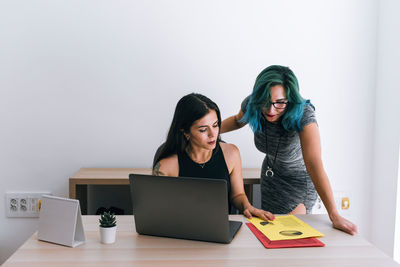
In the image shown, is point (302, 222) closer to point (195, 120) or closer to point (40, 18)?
point (195, 120)

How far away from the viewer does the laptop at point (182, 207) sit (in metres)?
1.17

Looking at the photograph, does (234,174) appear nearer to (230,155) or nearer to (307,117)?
(230,155)

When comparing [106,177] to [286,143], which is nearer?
[286,143]

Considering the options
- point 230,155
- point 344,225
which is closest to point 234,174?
point 230,155

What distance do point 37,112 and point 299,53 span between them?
5.65ft

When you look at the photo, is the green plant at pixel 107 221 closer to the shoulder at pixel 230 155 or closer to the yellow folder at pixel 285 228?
the yellow folder at pixel 285 228

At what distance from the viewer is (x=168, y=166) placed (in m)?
1.62

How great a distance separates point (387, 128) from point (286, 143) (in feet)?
3.20

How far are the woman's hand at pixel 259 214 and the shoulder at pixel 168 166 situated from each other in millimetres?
356

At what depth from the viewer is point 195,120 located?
1.59 meters

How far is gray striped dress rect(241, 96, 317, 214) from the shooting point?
1.77 m

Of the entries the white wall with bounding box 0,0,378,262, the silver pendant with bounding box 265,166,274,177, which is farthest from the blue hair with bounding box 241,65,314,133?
the white wall with bounding box 0,0,378,262

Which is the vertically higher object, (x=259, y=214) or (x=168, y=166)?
(x=168, y=166)

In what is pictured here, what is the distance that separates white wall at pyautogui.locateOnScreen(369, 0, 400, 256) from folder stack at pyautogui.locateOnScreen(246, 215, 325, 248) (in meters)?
1.20
